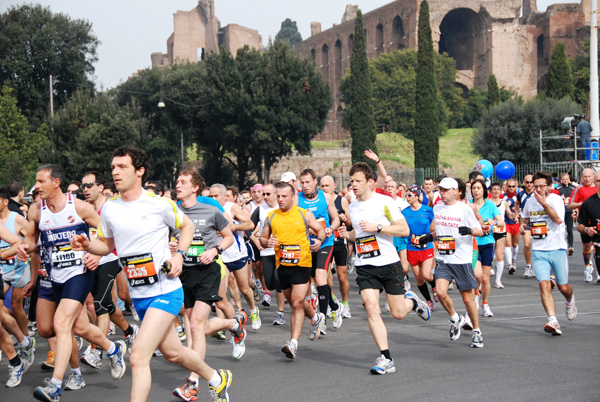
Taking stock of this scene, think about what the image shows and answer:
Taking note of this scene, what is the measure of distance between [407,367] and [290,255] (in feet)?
6.05

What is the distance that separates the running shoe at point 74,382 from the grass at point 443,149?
5061cm

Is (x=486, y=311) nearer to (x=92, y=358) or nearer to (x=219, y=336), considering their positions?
A: (x=219, y=336)

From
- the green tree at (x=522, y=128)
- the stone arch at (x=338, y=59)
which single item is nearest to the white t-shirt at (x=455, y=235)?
the green tree at (x=522, y=128)

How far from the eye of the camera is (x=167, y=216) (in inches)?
220

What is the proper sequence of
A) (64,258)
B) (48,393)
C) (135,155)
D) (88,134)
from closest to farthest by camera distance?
1. (135,155)
2. (48,393)
3. (64,258)
4. (88,134)

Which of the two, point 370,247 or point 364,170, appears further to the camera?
point 364,170

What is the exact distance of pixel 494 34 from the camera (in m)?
79.3

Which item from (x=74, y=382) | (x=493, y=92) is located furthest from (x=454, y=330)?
(x=493, y=92)

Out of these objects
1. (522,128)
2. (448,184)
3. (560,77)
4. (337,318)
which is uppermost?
(560,77)

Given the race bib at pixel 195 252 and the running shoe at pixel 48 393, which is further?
the race bib at pixel 195 252

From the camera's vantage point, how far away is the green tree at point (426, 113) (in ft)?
166

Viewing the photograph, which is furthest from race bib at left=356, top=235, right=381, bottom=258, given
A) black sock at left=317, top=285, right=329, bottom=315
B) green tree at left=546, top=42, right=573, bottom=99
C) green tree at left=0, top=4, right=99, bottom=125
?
green tree at left=546, top=42, right=573, bottom=99

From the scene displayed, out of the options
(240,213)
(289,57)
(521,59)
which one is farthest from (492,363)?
(521,59)

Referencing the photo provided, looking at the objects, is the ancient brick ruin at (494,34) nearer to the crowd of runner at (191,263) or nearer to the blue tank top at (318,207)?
the blue tank top at (318,207)
